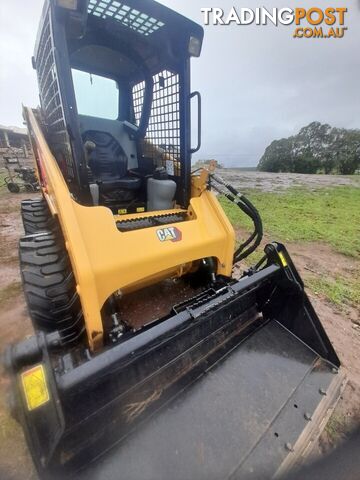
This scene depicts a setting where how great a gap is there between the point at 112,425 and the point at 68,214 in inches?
49.8

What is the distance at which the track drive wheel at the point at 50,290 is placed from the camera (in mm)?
1572

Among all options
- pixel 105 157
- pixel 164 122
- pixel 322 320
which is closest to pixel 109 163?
pixel 105 157

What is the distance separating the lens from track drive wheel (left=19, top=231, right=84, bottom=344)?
1.57m

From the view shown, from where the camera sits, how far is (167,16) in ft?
6.40

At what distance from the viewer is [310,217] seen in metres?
6.82

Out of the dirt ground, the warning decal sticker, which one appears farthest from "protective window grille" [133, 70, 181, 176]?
the dirt ground

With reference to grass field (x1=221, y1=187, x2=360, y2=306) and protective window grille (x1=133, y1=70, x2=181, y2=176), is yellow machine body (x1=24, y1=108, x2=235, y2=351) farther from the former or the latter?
grass field (x1=221, y1=187, x2=360, y2=306)

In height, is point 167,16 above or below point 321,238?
above

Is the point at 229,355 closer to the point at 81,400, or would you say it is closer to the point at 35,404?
the point at 81,400

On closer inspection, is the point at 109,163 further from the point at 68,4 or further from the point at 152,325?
the point at 152,325

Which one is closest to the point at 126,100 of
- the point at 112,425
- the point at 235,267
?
Result: the point at 235,267

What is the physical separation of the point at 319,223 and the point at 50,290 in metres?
6.39

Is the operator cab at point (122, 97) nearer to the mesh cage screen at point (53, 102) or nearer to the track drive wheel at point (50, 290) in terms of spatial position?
the mesh cage screen at point (53, 102)

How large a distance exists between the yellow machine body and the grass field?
2.07 meters
